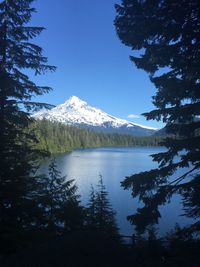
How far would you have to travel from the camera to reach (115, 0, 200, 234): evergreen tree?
376 inches

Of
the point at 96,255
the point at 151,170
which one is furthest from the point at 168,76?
the point at 96,255

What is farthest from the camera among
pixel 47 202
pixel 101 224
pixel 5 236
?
pixel 101 224

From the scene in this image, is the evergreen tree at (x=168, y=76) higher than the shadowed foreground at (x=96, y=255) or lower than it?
higher

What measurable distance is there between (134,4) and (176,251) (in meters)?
7.43

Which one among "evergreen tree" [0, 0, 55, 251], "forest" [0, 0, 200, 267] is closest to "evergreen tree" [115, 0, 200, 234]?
"forest" [0, 0, 200, 267]

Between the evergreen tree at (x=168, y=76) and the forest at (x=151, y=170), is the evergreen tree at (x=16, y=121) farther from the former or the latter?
the evergreen tree at (x=168, y=76)

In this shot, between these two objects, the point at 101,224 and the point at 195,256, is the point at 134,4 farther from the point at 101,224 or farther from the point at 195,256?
the point at 101,224

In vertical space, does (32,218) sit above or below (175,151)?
below

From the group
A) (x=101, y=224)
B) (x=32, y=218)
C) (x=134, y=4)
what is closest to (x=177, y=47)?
(x=134, y=4)

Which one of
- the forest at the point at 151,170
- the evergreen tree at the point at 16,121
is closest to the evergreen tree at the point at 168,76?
the forest at the point at 151,170

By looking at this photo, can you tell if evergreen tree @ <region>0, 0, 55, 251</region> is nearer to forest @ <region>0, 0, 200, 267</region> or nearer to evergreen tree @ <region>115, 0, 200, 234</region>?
forest @ <region>0, 0, 200, 267</region>

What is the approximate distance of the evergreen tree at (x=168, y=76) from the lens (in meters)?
9.54

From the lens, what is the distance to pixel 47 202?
14.1 m

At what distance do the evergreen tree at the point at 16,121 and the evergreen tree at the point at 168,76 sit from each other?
4.33 metres
